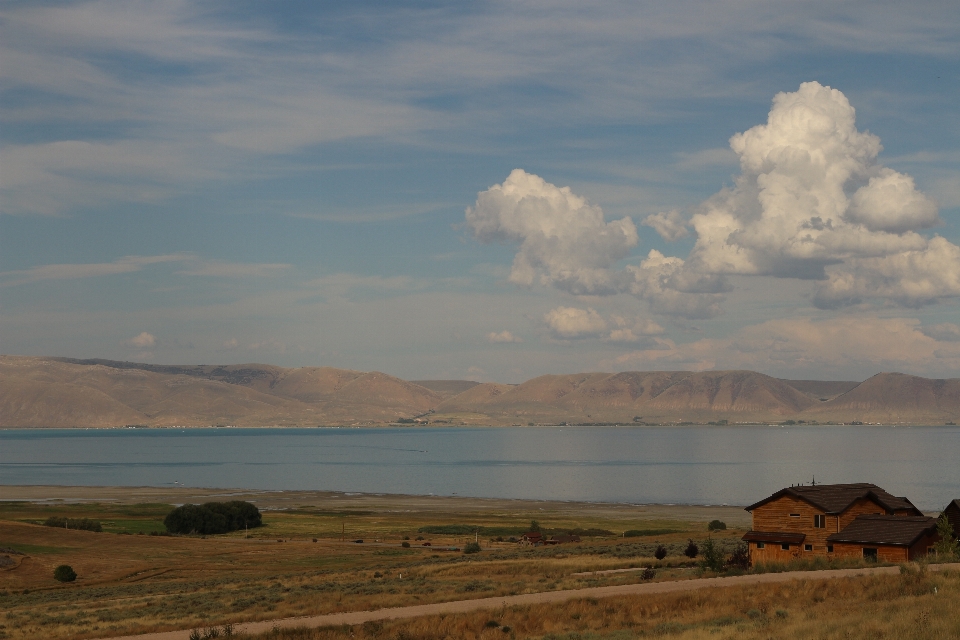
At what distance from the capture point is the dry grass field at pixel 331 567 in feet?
101

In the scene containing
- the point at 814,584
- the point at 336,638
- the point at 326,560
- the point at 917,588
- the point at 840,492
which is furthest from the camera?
the point at 326,560

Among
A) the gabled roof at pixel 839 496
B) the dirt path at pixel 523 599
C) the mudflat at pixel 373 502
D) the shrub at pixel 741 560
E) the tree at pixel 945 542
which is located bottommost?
the mudflat at pixel 373 502

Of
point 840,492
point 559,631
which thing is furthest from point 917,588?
point 840,492

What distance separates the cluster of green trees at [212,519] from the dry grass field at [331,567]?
2434 millimetres

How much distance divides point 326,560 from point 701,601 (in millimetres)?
48807

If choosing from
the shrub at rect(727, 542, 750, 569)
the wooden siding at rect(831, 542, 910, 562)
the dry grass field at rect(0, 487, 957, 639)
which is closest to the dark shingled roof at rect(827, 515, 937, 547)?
the wooden siding at rect(831, 542, 910, 562)

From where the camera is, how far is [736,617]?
2636 centimetres

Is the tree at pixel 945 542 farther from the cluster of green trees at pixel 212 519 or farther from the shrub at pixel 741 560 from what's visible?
the cluster of green trees at pixel 212 519

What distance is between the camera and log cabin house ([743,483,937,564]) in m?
47.4

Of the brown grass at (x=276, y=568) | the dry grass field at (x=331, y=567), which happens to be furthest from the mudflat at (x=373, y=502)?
the brown grass at (x=276, y=568)

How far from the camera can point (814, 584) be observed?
3212cm

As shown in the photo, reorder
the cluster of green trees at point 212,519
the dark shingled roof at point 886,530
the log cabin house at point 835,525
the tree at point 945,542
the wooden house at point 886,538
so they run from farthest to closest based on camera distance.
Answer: the cluster of green trees at point 212,519 < the log cabin house at point 835,525 < the dark shingled roof at point 886,530 < the wooden house at point 886,538 < the tree at point 945,542

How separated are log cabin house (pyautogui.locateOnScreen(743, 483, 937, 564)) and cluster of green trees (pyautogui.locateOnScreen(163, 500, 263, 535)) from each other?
71.7 metres

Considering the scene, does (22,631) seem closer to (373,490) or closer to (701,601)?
(701,601)
